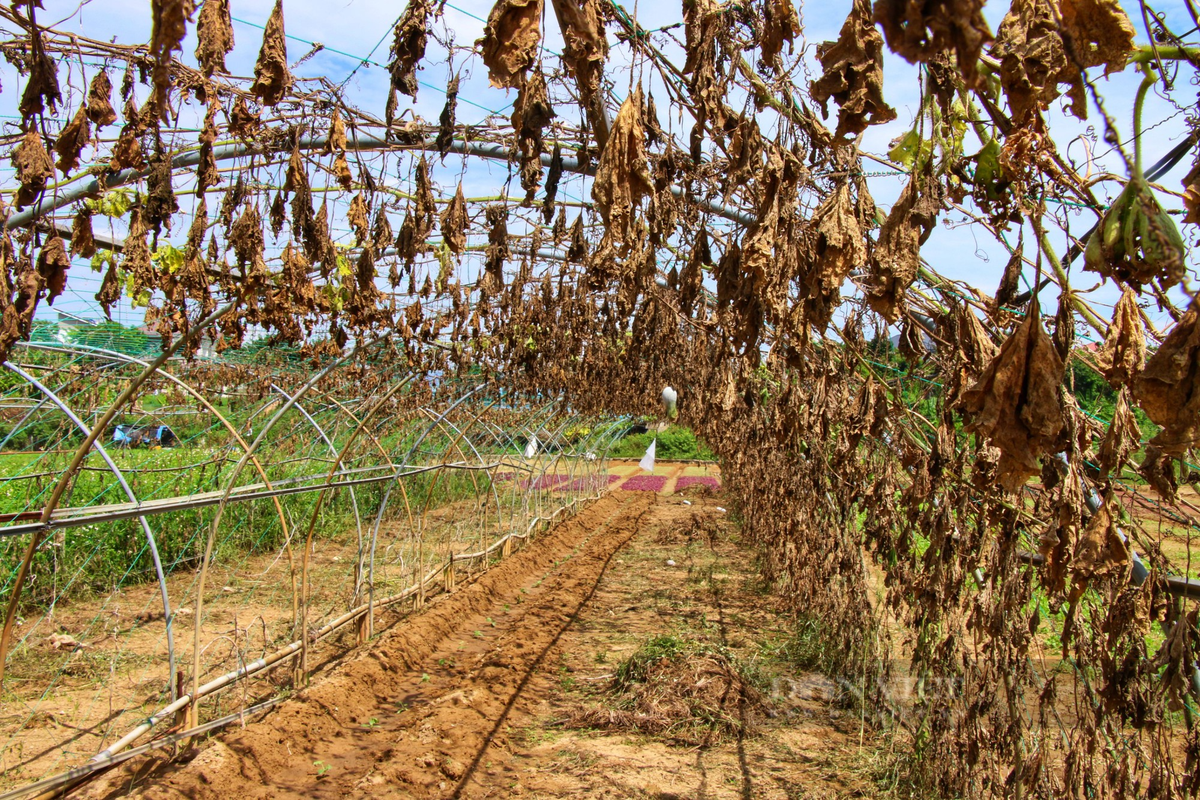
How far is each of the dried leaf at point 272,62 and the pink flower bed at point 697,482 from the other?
25164mm

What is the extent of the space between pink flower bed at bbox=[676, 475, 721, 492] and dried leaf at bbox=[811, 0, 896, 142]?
25.7 metres

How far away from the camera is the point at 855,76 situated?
62.9 inches

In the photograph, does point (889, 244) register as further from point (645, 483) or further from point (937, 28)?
point (645, 483)

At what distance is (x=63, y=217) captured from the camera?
502 cm

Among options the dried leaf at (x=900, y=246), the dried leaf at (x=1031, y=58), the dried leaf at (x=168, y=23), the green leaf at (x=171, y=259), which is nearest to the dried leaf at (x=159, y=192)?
the green leaf at (x=171, y=259)

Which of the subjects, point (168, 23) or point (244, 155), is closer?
point (168, 23)

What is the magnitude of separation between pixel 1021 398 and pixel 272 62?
2569 millimetres

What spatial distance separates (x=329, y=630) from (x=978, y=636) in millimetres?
5954

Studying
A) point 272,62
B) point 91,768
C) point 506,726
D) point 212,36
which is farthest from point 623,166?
point 506,726

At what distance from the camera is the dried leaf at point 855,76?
1.57 meters

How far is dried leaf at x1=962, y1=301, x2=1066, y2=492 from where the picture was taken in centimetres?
141

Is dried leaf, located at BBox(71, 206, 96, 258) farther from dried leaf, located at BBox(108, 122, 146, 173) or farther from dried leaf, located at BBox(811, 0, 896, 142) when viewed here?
dried leaf, located at BBox(811, 0, 896, 142)

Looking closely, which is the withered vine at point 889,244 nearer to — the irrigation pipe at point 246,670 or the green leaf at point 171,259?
the green leaf at point 171,259

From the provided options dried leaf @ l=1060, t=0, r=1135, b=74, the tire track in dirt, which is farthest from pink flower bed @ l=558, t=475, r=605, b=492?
dried leaf @ l=1060, t=0, r=1135, b=74
